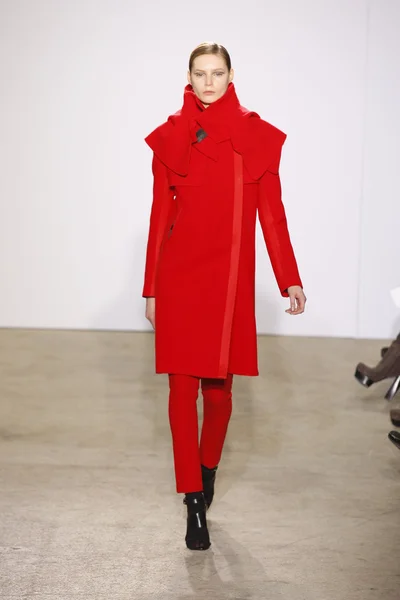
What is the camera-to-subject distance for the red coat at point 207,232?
272cm

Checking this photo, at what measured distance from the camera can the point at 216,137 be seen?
2727 millimetres

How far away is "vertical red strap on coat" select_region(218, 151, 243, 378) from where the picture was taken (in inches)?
107

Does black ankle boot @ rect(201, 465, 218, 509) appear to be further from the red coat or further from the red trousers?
the red coat

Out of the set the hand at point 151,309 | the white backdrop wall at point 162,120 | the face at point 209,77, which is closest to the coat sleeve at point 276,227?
the face at point 209,77

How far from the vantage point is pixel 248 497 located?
10.2 ft

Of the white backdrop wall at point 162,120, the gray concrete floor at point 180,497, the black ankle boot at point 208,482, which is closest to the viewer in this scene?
the gray concrete floor at point 180,497

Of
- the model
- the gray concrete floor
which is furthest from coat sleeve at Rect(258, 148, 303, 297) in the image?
the gray concrete floor

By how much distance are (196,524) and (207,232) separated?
2.42ft

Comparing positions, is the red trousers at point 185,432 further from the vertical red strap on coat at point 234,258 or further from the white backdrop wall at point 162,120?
the white backdrop wall at point 162,120

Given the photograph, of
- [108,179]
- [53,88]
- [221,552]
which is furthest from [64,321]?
[221,552]

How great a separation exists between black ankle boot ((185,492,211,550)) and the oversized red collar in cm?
83

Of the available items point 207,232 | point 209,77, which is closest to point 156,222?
point 207,232

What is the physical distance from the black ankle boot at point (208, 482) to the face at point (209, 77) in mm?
989

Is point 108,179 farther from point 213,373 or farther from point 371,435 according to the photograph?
point 213,373
